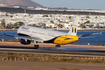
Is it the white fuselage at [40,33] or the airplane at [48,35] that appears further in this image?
the white fuselage at [40,33]

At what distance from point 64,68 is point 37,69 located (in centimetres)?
376

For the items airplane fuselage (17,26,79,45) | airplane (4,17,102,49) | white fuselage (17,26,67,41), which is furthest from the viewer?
white fuselage (17,26,67,41)

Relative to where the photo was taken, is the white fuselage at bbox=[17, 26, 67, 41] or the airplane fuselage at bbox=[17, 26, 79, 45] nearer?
the airplane fuselage at bbox=[17, 26, 79, 45]

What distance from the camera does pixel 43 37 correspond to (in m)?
62.5

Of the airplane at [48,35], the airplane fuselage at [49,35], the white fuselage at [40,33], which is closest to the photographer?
the airplane fuselage at [49,35]

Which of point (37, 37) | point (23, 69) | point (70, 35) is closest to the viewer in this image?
point (23, 69)

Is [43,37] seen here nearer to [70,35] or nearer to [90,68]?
[70,35]

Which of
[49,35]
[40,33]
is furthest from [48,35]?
[40,33]

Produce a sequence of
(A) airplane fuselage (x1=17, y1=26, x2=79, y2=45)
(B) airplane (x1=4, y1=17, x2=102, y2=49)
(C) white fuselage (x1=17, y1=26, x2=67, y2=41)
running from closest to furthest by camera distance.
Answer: (A) airplane fuselage (x1=17, y1=26, x2=79, y2=45) → (B) airplane (x1=4, y1=17, x2=102, y2=49) → (C) white fuselage (x1=17, y1=26, x2=67, y2=41)

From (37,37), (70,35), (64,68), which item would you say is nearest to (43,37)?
(37,37)

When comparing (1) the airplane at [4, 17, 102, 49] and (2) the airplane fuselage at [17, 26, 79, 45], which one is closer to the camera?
(2) the airplane fuselage at [17, 26, 79, 45]

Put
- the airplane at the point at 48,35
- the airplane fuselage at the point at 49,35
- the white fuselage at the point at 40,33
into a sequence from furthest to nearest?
1. the white fuselage at the point at 40,33
2. the airplane at the point at 48,35
3. the airplane fuselage at the point at 49,35

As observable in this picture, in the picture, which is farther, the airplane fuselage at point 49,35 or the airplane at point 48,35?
the airplane at point 48,35

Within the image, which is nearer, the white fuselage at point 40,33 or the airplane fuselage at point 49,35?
the airplane fuselage at point 49,35
